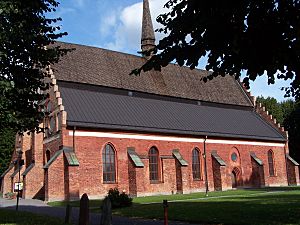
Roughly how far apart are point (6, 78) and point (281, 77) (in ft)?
30.8

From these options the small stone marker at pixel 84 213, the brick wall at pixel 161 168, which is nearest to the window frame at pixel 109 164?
the brick wall at pixel 161 168

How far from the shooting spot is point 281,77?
383 inches

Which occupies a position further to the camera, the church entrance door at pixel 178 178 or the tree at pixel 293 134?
the tree at pixel 293 134

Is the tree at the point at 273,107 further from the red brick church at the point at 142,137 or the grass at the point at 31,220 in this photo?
the grass at the point at 31,220

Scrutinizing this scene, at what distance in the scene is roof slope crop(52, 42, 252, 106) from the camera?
1409 inches

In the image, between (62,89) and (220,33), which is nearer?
(220,33)

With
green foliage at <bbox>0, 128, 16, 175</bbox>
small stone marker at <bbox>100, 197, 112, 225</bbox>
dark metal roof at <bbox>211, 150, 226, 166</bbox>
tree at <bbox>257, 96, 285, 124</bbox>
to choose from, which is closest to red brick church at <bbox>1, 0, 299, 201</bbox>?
dark metal roof at <bbox>211, 150, 226, 166</bbox>

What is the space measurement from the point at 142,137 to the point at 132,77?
829cm

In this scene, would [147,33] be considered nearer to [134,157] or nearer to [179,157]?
[179,157]

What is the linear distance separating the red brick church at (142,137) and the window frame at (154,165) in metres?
0.09

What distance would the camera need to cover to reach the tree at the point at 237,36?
8594 mm

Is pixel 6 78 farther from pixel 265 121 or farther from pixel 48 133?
pixel 265 121

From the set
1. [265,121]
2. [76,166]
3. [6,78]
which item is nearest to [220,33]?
[6,78]

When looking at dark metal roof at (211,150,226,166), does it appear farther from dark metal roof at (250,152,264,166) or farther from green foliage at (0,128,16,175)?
green foliage at (0,128,16,175)
